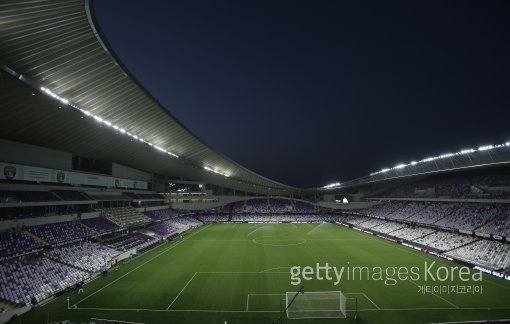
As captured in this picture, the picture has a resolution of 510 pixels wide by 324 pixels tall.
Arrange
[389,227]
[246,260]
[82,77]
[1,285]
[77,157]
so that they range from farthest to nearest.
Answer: [389,227]
[77,157]
[246,260]
[82,77]
[1,285]

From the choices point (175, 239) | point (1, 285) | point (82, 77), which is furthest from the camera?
point (175, 239)

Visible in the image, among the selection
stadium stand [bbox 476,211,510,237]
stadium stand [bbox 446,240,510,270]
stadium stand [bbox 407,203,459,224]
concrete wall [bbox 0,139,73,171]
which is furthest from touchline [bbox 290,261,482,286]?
concrete wall [bbox 0,139,73,171]

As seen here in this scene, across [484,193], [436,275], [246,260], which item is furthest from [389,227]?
[246,260]

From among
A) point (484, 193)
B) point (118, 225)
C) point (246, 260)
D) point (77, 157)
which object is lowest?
point (246, 260)

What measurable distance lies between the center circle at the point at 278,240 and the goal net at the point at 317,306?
23175 mm

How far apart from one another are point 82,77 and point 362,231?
5126 centimetres

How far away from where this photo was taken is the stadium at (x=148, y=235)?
58.7 feet

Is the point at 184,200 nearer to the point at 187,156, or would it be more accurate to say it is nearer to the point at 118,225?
the point at 187,156

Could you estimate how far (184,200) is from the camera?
72688mm

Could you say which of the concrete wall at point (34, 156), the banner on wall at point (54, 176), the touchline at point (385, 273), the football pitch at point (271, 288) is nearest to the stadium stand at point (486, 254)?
the touchline at point (385, 273)

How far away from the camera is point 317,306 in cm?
1855

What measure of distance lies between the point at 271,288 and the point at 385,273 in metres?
11.2

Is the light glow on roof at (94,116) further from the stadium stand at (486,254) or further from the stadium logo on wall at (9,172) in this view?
the stadium stand at (486,254)

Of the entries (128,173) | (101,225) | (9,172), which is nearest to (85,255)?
(101,225)
